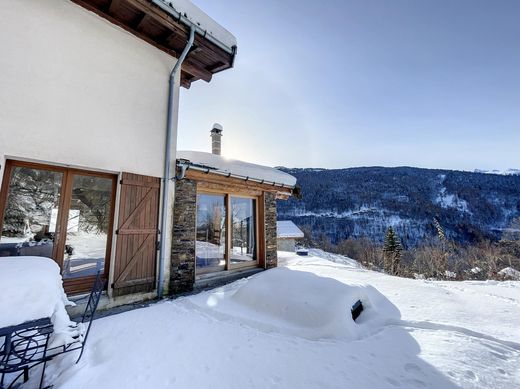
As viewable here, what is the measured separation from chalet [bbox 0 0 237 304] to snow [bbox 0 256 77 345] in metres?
1.69

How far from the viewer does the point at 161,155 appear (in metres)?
4.62

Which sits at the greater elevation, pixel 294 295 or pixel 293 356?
pixel 294 295

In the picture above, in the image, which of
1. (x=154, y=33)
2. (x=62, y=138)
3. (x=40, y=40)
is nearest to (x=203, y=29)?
(x=154, y=33)

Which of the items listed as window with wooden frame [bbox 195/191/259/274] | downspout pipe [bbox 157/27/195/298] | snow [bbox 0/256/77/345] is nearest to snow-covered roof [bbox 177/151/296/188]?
downspout pipe [bbox 157/27/195/298]

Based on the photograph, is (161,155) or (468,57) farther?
(468,57)

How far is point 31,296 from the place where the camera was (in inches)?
72.9

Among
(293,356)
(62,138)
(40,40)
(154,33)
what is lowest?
(293,356)

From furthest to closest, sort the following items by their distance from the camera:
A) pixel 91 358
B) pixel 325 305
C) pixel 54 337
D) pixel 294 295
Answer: pixel 294 295
pixel 325 305
pixel 91 358
pixel 54 337

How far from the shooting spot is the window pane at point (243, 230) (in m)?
6.19

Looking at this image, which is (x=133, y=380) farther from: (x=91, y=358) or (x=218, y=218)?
(x=218, y=218)

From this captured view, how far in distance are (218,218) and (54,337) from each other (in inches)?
158

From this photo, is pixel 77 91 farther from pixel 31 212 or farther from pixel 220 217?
pixel 220 217

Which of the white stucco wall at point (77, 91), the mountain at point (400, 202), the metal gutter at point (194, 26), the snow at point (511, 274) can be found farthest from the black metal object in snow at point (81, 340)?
the mountain at point (400, 202)

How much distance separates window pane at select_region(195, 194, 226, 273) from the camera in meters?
5.44
